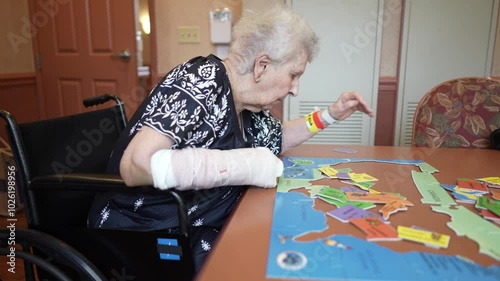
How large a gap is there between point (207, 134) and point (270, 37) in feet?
1.03

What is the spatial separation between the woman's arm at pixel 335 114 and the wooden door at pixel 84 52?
84.4 inches

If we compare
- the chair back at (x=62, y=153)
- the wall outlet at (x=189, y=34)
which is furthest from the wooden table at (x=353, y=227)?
the wall outlet at (x=189, y=34)

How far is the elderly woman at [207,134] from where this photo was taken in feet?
2.72

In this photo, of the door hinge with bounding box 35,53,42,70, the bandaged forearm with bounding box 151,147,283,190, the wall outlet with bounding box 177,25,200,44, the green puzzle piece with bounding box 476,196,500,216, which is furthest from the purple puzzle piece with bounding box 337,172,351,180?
the door hinge with bounding box 35,53,42,70

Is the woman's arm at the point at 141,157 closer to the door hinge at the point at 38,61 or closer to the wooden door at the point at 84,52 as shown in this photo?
the wooden door at the point at 84,52

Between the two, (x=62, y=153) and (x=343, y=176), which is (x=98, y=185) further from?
(x=343, y=176)

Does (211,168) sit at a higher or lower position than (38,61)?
lower

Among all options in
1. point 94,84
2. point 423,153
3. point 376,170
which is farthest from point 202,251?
point 94,84

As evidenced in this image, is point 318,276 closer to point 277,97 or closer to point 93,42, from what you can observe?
point 277,97

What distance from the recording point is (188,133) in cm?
94

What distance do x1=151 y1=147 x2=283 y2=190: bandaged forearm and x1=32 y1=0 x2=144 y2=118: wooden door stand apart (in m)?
2.51

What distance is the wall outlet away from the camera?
9.91 feet

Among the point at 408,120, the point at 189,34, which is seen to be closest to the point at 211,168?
the point at 408,120

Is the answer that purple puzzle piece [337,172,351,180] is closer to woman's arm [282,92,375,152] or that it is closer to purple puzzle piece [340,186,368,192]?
purple puzzle piece [340,186,368,192]
